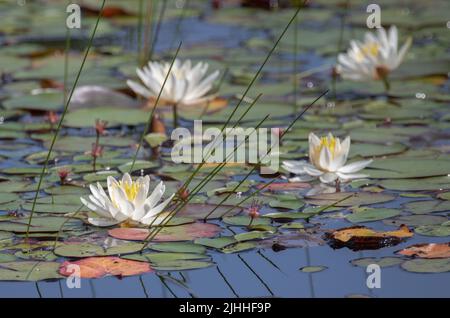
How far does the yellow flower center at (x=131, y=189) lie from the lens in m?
3.04

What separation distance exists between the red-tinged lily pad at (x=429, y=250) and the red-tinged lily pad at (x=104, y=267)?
738 mm

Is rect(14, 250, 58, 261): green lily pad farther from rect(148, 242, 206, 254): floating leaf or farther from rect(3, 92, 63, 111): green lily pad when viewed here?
rect(3, 92, 63, 111): green lily pad

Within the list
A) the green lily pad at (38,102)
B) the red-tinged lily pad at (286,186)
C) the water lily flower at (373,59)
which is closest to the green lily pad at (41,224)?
the red-tinged lily pad at (286,186)

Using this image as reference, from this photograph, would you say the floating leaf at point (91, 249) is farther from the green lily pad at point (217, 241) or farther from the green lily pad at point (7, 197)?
the green lily pad at point (7, 197)

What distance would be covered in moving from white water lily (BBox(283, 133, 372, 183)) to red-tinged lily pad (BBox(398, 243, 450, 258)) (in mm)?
604

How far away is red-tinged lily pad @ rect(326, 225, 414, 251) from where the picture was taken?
296 cm

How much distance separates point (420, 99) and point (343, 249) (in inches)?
75.8

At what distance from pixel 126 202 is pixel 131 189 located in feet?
0.15

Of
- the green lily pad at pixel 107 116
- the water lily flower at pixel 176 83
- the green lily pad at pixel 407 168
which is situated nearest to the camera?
the green lily pad at pixel 407 168

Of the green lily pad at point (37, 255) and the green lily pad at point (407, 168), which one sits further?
the green lily pad at point (407, 168)

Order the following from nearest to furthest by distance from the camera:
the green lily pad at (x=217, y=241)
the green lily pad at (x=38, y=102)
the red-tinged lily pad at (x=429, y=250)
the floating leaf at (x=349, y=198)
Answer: the red-tinged lily pad at (x=429, y=250) → the green lily pad at (x=217, y=241) → the floating leaf at (x=349, y=198) → the green lily pad at (x=38, y=102)

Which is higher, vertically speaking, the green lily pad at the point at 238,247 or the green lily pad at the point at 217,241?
the green lily pad at the point at 217,241

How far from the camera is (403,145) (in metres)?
3.98
